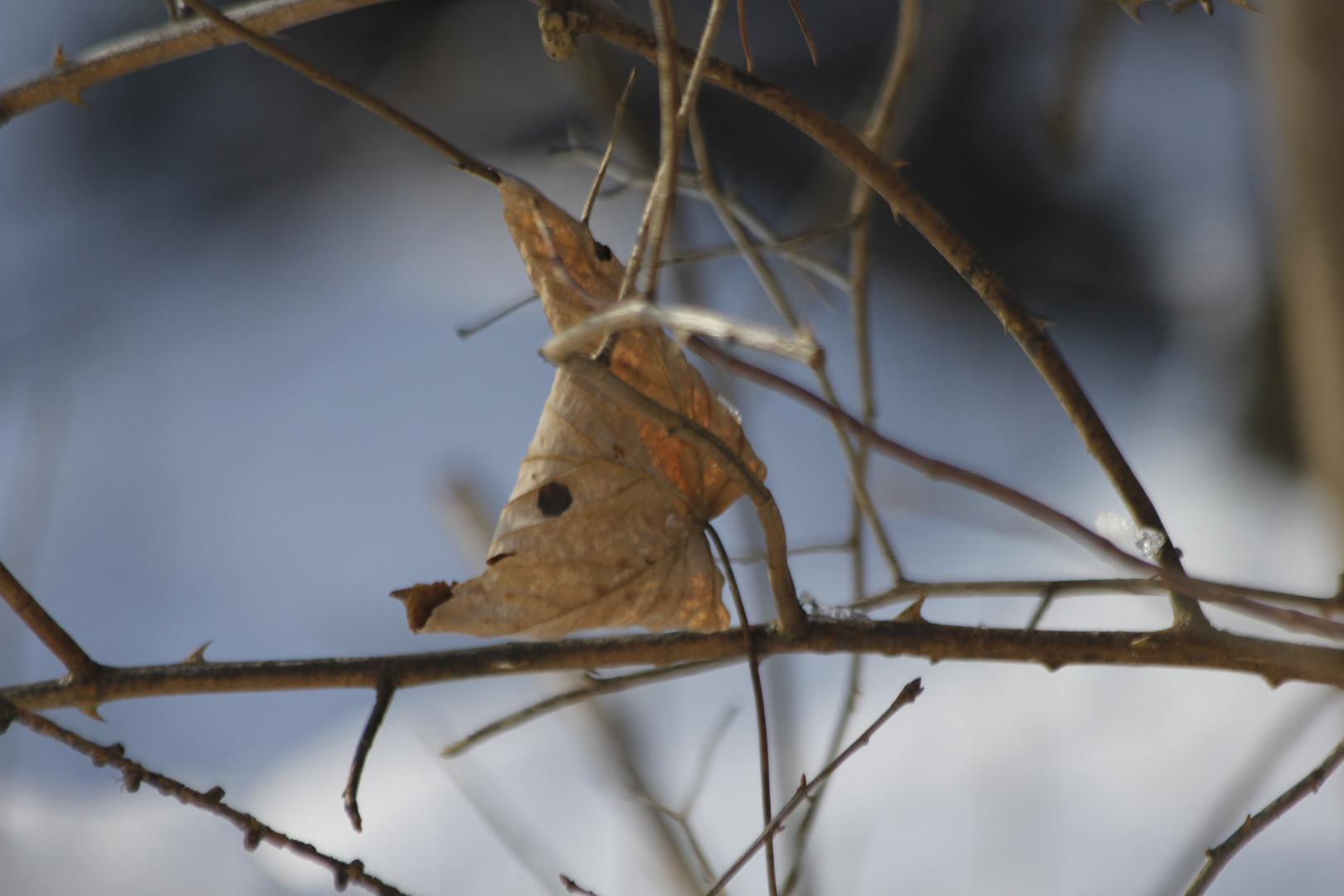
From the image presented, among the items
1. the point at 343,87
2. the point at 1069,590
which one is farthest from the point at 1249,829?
the point at 343,87

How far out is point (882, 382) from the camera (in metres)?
1.25

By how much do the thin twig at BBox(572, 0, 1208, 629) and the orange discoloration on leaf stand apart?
2.0 inches

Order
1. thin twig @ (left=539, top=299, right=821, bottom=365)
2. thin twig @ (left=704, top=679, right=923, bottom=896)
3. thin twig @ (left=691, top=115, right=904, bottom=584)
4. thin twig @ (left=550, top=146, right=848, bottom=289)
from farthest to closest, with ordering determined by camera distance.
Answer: thin twig @ (left=550, top=146, right=848, bottom=289)
thin twig @ (left=691, top=115, right=904, bottom=584)
thin twig @ (left=704, top=679, right=923, bottom=896)
thin twig @ (left=539, top=299, right=821, bottom=365)

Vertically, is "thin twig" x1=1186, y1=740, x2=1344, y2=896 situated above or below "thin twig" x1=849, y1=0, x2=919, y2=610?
below

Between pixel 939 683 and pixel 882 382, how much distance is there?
16.5 inches

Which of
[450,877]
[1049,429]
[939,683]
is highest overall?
[1049,429]

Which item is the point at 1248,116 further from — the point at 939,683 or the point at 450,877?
the point at 450,877

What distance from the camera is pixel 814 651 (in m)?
0.26

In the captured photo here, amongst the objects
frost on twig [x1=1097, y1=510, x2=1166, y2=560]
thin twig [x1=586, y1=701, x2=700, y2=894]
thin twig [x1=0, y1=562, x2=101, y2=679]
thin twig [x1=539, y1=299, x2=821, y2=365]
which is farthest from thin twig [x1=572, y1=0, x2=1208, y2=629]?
thin twig [x1=586, y1=701, x2=700, y2=894]

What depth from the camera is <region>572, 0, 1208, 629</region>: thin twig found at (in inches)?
9.7

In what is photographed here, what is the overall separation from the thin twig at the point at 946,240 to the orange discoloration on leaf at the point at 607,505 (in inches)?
2.0

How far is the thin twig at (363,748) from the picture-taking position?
0.76ft

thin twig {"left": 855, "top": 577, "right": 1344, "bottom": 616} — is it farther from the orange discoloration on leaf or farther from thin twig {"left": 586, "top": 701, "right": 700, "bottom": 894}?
thin twig {"left": 586, "top": 701, "right": 700, "bottom": 894}

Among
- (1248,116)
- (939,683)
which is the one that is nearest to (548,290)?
(939,683)
